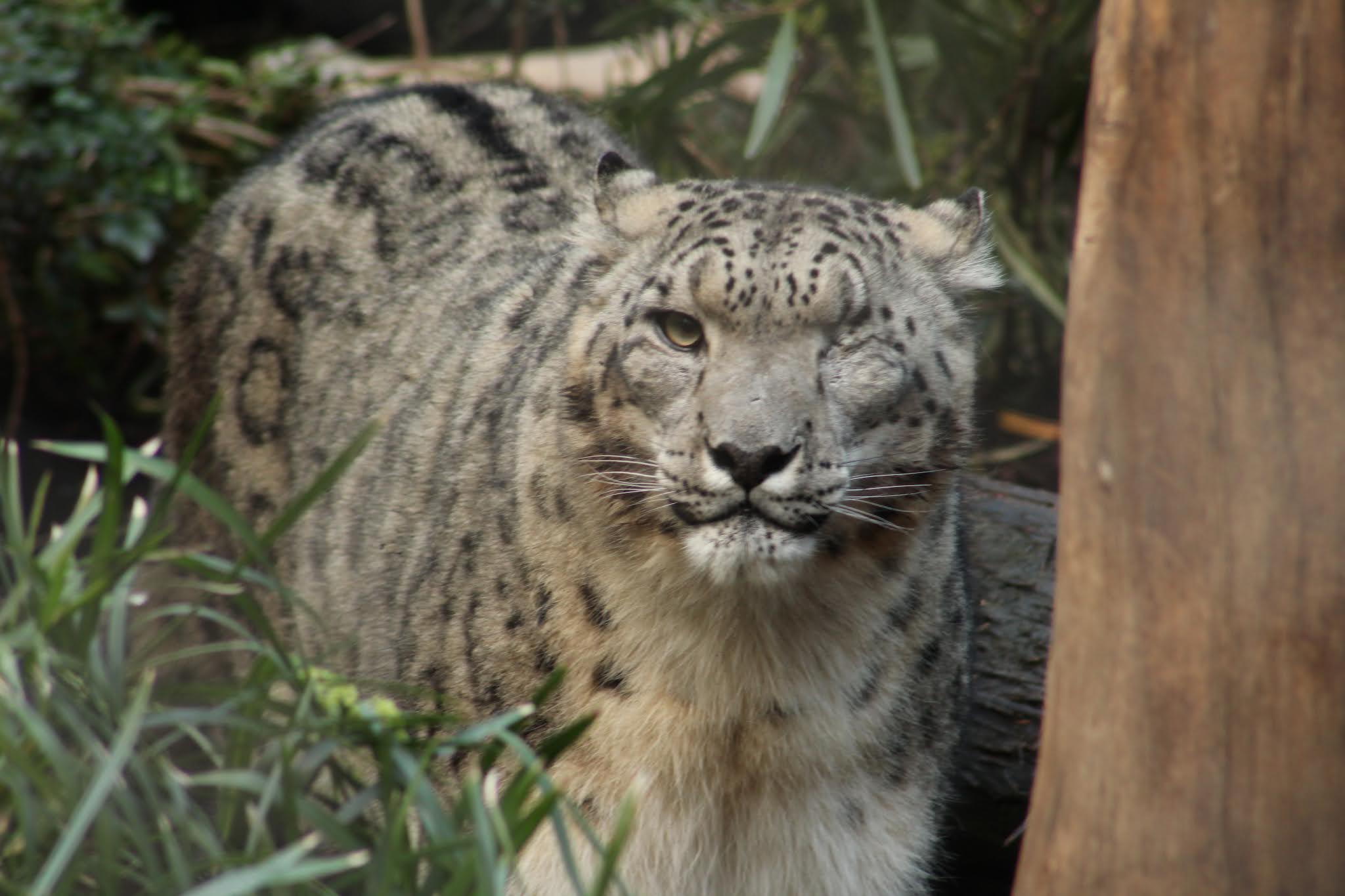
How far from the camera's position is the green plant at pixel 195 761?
319cm

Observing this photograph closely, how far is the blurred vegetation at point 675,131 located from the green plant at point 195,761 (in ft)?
13.5

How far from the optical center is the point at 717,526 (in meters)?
3.56

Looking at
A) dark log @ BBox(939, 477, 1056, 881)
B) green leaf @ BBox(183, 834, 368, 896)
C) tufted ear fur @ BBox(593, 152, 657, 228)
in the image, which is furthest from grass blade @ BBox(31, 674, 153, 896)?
dark log @ BBox(939, 477, 1056, 881)

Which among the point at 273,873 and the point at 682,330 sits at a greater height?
the point at 682,330

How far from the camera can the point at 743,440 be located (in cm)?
344

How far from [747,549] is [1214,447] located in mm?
1092

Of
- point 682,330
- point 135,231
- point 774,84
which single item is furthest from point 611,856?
point 135,231

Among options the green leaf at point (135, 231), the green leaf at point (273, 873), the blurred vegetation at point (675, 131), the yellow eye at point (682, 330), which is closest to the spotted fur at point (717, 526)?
the yellow eye at point (682, 330)

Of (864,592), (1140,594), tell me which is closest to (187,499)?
(864,592)

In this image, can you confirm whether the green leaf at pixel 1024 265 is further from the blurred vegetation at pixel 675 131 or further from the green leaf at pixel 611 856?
the green leaf at pixel 611 856

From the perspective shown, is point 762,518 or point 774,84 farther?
point 774,84

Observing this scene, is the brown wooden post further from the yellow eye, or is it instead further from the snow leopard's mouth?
the yellow eye

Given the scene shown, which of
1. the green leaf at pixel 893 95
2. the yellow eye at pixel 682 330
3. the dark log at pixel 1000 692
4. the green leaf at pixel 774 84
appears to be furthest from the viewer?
the green leaf at pixel 893 95

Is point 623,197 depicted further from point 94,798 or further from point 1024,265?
point 1024,265
